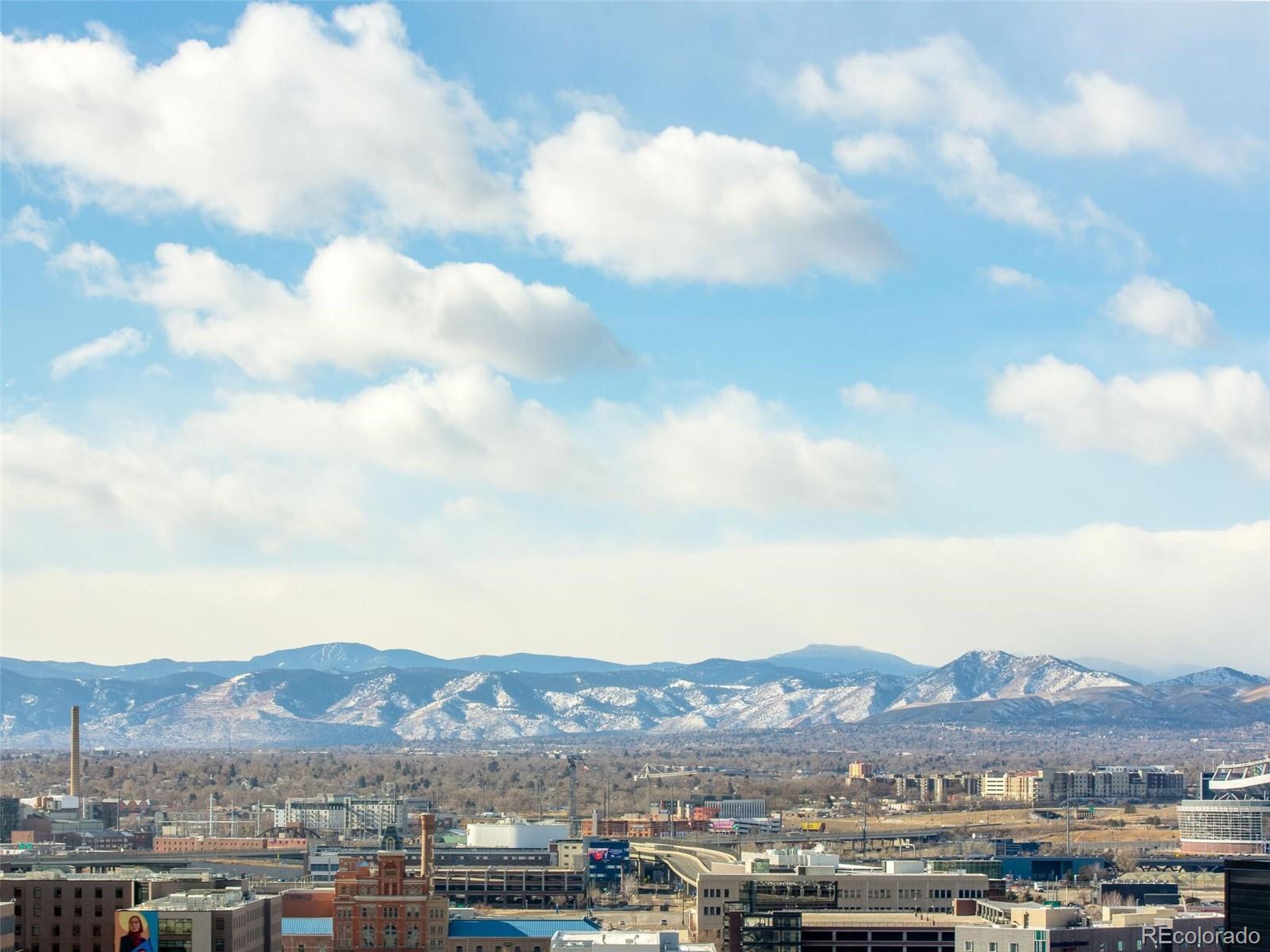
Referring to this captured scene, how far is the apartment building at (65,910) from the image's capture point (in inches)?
3152

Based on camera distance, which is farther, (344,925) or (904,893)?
(904,893)

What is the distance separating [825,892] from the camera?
111m

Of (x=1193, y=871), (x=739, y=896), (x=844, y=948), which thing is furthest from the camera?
(x=1193, y=871)

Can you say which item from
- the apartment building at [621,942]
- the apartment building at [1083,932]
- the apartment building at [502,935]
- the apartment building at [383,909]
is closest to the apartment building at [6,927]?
the apartment building at [383,909]

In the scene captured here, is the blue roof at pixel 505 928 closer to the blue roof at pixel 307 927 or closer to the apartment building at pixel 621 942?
the blue roof at pixel 307 927

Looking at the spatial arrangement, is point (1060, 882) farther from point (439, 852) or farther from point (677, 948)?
point (677, 948)

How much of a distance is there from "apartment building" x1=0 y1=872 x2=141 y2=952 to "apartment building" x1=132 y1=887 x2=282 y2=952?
46.4 inches

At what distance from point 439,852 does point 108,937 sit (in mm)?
96382

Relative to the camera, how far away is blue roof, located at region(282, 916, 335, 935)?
95.9 m

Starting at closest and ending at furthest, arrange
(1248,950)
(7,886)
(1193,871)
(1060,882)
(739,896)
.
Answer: (7,886), (1248,950), (739,896), (1060,882), (1193,871)

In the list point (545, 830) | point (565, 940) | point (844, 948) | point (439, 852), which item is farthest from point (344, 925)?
point (545, 830)

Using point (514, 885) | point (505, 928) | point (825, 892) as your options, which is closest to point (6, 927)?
point (505, 928)

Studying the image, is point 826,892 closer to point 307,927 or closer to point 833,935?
point 833,935

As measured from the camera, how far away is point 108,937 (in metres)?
81.2
